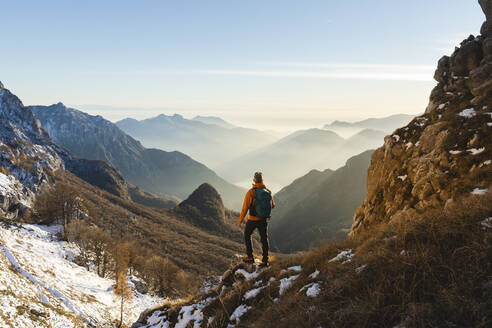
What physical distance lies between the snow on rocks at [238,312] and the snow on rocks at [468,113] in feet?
57.1

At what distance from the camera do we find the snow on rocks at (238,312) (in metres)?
6.84

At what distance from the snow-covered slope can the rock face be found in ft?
76.1

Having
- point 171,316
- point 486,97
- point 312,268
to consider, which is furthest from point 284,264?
point 486,97

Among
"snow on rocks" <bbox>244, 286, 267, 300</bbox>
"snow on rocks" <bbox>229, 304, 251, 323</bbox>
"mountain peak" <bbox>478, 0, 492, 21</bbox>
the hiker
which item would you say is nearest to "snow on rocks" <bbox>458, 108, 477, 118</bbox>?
the hiker

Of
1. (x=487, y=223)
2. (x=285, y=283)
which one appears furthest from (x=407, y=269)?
(x=285, y=283)

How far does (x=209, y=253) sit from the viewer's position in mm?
100250

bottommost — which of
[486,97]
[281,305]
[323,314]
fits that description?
[281,305]

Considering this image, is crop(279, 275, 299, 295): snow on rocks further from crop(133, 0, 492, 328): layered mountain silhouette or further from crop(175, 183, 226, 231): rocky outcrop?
crop(175, 183, 226, 231): rocky outcrop

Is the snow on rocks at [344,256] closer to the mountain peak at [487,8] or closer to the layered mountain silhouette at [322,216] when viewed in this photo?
the mountain peak at [487,8]

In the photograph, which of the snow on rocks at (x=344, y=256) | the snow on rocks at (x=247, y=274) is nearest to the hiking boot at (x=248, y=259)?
the snow on rocks at (x=247, y=274)

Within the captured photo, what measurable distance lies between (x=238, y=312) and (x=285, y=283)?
5.04ft

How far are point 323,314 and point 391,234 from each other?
3.33m

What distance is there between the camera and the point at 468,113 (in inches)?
627

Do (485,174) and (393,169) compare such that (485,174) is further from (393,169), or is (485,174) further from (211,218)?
(211,218)
